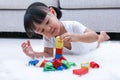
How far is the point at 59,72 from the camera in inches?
48.6

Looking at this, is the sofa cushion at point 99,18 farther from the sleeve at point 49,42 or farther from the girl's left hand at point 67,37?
the girl's left hand at point 67,37

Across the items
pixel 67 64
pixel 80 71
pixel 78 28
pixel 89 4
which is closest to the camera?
pixel 80 71

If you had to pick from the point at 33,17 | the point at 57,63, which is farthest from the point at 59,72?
the point at 33,17

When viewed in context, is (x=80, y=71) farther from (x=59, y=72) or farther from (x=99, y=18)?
(x=99, y=18)

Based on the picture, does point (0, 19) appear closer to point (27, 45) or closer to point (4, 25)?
point (4, 25)

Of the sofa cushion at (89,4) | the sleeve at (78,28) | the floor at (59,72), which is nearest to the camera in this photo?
the floor at (59,72)

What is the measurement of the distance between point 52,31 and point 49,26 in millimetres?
35

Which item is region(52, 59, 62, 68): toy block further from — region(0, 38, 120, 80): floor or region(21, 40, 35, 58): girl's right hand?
region(21, 40, 35, 58): girl's right hand

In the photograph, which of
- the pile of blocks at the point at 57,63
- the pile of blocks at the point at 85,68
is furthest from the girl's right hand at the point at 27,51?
the pile of blocks at the point at 85,68

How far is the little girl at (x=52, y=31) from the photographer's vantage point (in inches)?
51.9

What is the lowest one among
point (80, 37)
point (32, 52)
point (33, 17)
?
point (32, 52)

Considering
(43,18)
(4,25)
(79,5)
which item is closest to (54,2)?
(79,5)

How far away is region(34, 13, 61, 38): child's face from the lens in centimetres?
132

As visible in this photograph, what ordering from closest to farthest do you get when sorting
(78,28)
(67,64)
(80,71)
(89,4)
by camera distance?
(80,71) → (67,64) → (78,28) → (89,4)
